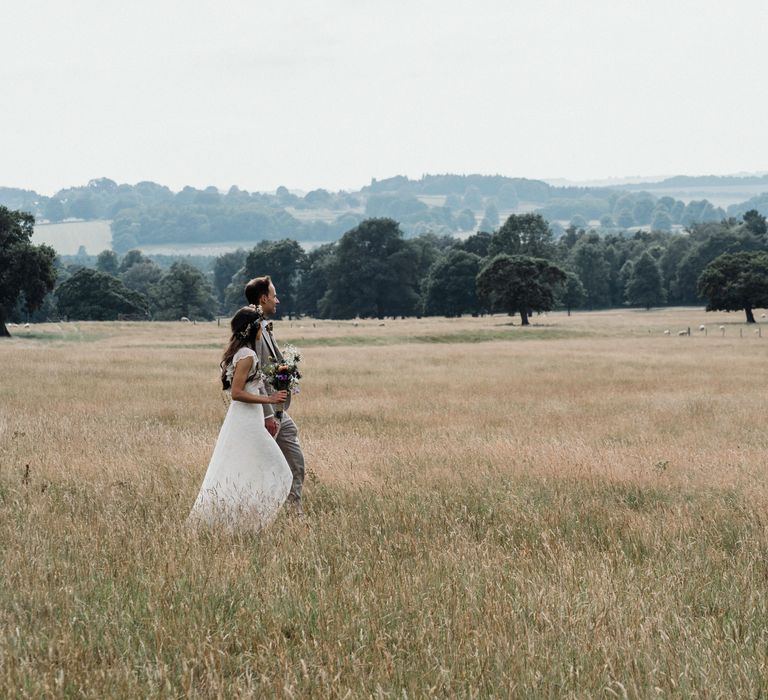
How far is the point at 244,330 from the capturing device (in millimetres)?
7633

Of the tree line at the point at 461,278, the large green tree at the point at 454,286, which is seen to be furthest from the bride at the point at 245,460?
the large green tree at the point at 454,286

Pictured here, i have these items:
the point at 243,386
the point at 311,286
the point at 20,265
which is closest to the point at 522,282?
the point at 20,265

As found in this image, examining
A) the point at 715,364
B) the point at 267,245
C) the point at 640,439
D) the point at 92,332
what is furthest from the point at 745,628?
the point at 267,245

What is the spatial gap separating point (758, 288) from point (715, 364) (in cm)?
4562

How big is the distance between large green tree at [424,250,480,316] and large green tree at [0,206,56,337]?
5197cm

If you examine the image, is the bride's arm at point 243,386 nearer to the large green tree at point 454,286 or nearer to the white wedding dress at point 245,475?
the white wedding dress at point 245,475

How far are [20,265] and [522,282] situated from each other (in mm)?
43207

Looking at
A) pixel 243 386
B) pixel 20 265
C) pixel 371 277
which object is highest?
pixel 20 265

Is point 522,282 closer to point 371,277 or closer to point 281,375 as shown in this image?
point 371,277

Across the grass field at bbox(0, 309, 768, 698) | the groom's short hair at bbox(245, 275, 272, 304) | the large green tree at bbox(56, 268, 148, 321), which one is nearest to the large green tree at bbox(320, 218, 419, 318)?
the large green tree at bbox(56, 268, 148, 321)

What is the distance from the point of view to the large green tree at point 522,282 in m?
76.2

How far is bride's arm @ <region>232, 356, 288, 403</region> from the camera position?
7418 mm

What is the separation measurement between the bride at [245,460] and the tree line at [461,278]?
229 feet

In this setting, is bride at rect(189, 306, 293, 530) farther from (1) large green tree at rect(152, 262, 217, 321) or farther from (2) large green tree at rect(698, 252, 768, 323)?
(1) large green tree at rect(152, 262, 217, 321)
